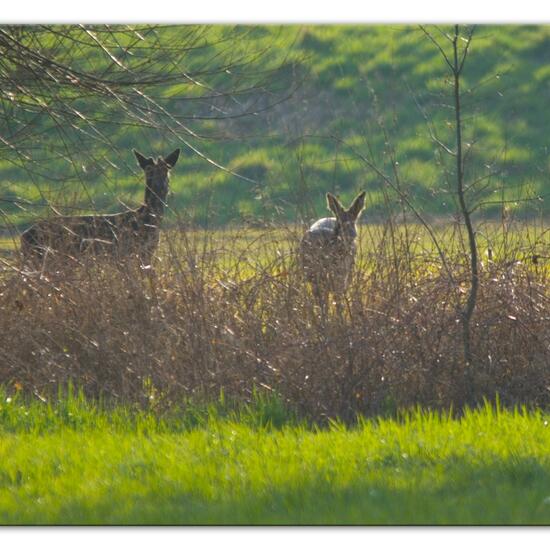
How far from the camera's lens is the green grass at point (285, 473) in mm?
5645

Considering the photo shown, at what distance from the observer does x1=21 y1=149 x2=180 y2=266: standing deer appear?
9.52 m

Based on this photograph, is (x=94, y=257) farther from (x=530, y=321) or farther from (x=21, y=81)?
(x=530, y=321)

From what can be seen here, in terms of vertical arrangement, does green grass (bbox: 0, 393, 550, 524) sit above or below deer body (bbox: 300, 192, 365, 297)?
below

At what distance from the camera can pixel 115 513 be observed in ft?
19.0

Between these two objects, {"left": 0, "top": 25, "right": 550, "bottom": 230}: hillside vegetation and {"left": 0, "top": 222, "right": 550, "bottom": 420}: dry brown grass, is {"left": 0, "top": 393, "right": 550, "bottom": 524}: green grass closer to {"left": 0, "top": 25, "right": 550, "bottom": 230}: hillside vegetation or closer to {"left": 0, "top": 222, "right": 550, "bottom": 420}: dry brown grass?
{"left": 0, "top": 222, "right": 550, "bottom": 420}: dry brown grass

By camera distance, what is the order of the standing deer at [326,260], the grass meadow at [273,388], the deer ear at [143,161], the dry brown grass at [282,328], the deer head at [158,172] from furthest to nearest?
the deer ear at [143,161]
the deer head at [158,172]
the standing deer at [326,260]
the dry brown grass at [282,328]
the grass meadow at [273,388]

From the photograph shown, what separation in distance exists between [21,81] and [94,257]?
4.73 feet

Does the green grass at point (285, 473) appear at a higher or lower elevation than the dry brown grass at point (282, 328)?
lower

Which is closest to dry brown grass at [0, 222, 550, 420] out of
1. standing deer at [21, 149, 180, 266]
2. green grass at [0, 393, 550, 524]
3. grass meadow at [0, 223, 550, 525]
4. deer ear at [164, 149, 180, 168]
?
grass meadow at [0, 223, 550, 525]

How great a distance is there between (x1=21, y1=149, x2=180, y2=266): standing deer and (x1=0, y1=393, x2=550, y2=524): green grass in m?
2.24

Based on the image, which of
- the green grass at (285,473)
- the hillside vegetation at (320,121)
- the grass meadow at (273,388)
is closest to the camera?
the green grass at (285,473)

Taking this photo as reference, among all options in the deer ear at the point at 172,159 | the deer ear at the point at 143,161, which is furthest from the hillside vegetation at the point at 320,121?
the deer ear at the point at 172,159

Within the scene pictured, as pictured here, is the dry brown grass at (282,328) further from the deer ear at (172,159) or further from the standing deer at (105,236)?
the deer ear at (172,159)

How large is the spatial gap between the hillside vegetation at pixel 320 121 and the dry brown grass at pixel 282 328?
411 mm
